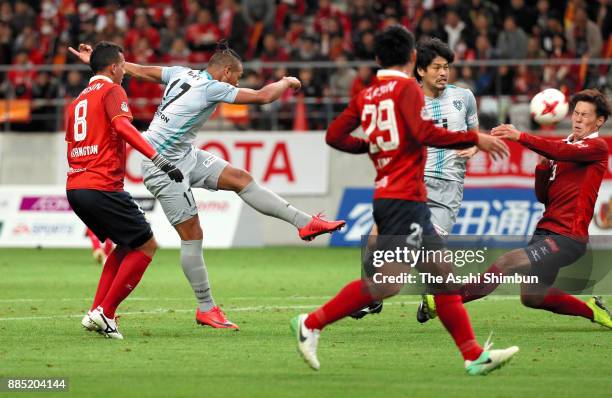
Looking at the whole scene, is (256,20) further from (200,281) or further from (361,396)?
(361,396)

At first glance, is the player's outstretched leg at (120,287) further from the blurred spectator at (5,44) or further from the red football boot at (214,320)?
the blurred spectator at (5,44)

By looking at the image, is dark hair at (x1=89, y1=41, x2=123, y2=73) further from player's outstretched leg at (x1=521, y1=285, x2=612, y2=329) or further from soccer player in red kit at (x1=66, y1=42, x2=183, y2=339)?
player's outstretched leg at (x1=521, y1=285, x2=612, y2=329)

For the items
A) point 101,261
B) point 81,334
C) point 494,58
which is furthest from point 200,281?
point 494,58

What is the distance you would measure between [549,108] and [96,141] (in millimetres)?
4113

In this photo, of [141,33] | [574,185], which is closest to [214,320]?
[574,185]

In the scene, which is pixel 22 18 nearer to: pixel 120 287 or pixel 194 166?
pixel 194 166

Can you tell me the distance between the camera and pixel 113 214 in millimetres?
10086

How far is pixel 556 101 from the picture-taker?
11555 mm

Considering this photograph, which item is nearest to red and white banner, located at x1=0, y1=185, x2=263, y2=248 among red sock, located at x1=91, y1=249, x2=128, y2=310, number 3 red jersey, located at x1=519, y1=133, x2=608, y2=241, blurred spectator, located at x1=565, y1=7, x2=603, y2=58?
blurred spectator, located at x1=565, y1=7, x2=603, y2=58

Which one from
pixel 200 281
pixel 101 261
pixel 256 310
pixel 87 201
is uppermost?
pixel 87 201

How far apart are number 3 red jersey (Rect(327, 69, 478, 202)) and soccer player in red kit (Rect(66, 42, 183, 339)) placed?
2.62m

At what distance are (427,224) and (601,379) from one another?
4.66 ft

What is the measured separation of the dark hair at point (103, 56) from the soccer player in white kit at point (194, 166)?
0.75 m

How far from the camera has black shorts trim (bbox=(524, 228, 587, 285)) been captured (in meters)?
10.2
